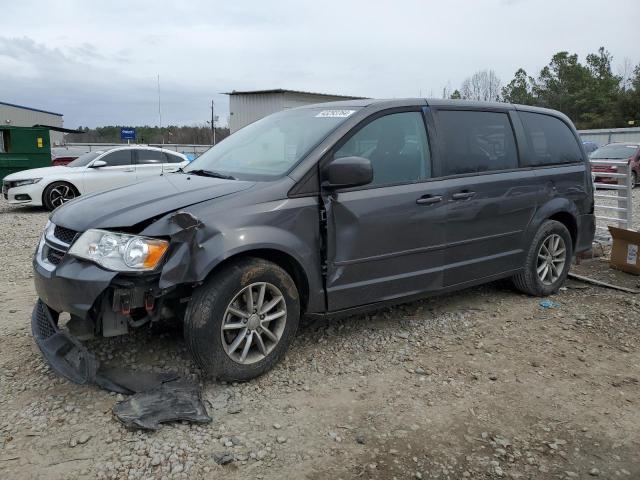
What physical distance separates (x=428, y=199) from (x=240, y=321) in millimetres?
1723

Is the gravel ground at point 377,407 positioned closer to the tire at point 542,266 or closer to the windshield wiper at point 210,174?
the tire at point 542,266

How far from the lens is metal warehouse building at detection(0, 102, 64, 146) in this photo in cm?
4324

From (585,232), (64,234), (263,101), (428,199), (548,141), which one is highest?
(263,101)

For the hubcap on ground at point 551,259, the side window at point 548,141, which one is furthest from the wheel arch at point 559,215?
the side window at point 548,141

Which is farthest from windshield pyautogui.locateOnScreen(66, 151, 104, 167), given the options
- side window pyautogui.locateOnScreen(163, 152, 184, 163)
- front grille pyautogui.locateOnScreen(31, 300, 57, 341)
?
front grille pyautogui.locateOnScreen(31, 300, 57, 341)

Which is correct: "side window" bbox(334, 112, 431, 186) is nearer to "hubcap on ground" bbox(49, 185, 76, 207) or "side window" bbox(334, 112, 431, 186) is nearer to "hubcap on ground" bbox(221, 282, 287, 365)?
"hubcap on ground" bbox(221, 282, 287, 365)

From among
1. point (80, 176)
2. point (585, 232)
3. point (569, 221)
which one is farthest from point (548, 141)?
point (80, 176)

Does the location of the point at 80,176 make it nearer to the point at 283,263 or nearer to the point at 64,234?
the point at 64,234

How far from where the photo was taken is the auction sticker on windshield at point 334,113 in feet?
13.0

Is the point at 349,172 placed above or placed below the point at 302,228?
above

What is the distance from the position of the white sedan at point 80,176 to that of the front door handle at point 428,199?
26.5 ft

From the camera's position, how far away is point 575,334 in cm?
440

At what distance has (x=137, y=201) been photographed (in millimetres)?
3395

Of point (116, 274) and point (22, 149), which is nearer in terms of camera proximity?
point (116, 274)
